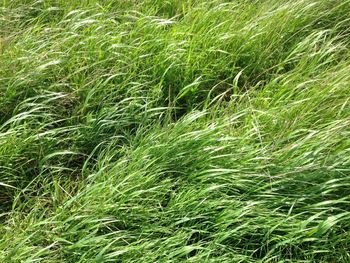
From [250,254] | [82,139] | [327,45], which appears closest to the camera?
[250,254]

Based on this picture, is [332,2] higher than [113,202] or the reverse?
higher

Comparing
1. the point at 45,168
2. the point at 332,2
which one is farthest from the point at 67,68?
the point at 332,2

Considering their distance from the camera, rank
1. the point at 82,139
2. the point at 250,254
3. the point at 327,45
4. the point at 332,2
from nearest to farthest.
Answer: the point at 250,254, the point at 82,139, the point at 327,45, the point at 332,2

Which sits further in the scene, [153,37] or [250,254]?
[153,37]

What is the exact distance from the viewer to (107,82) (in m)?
2.57

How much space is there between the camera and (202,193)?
2.00 m

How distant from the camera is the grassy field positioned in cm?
193

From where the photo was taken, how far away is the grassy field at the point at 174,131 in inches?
75.9

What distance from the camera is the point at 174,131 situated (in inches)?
88.4

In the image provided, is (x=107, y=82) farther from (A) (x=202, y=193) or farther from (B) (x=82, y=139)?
(A) (x=202, y=193)

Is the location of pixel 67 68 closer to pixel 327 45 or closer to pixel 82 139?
pixel 82 139

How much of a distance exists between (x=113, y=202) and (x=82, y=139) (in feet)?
1.71

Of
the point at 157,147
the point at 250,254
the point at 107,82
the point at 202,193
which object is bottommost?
the point at 250,254

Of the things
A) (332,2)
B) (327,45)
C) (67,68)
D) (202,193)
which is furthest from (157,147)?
(332,2)
